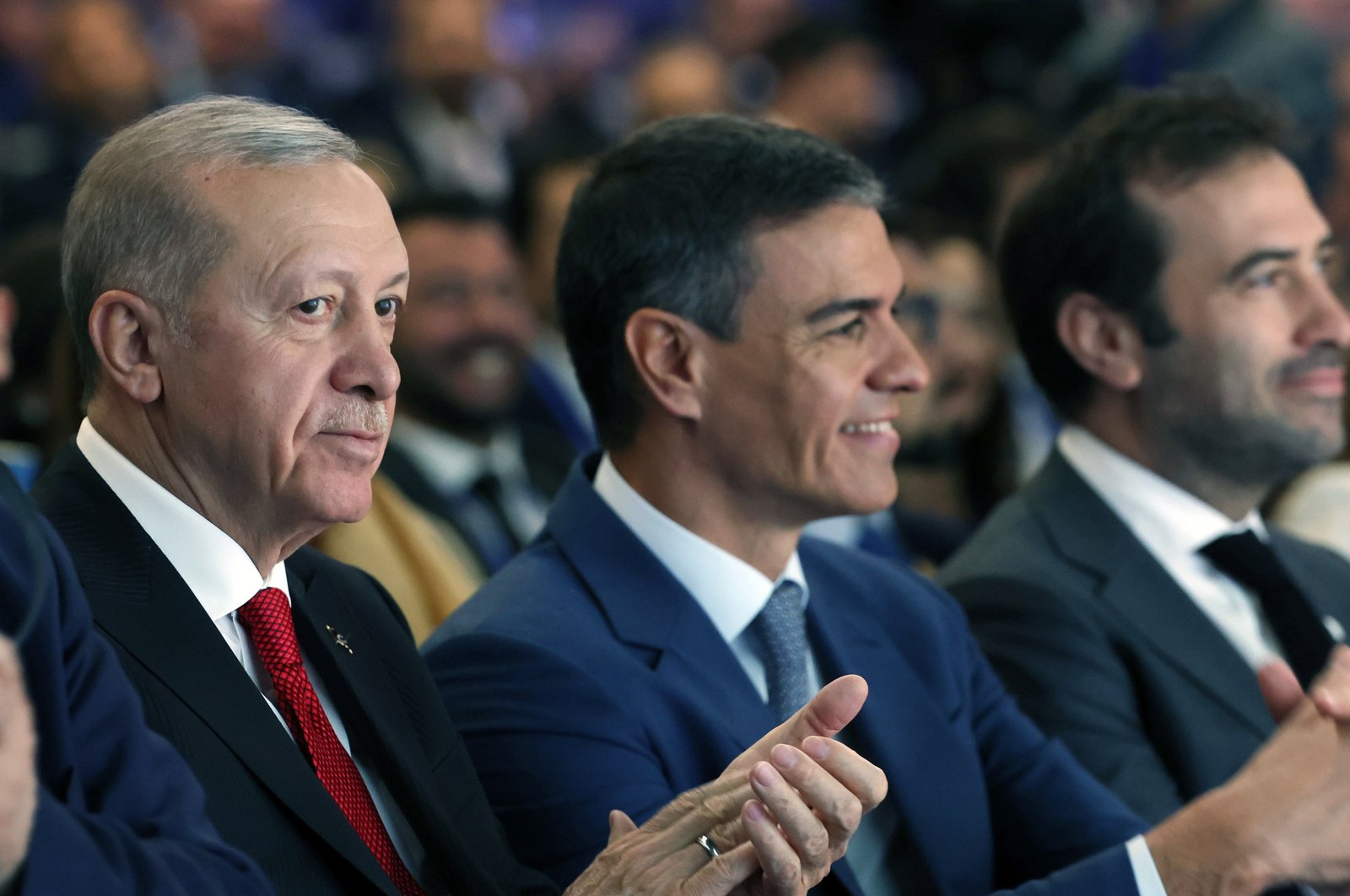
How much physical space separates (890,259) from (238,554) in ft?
3.42

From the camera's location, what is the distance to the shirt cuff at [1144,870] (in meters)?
1.99

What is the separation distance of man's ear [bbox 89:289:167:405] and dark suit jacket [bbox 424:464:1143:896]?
1.82 feet

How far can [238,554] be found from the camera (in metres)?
1.70

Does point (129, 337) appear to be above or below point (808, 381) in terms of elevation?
above

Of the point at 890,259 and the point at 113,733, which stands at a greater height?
the point at 890,259

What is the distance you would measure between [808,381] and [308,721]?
87 centimetres

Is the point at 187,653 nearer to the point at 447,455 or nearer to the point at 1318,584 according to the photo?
the point at 1318,584

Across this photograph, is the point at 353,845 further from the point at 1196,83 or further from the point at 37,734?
the point at 1196,83

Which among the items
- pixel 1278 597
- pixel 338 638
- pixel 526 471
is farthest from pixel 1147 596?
pixel 526 471

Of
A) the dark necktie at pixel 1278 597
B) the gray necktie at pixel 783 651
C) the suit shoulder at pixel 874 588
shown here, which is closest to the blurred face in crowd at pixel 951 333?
the dark necktie at pixel 1278 597

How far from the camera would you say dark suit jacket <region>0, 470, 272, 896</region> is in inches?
50.6

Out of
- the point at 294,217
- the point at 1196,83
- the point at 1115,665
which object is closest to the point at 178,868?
the point at 294,217

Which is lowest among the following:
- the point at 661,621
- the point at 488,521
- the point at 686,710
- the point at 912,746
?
the point at 912,746

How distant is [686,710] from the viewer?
2057 millimetres
